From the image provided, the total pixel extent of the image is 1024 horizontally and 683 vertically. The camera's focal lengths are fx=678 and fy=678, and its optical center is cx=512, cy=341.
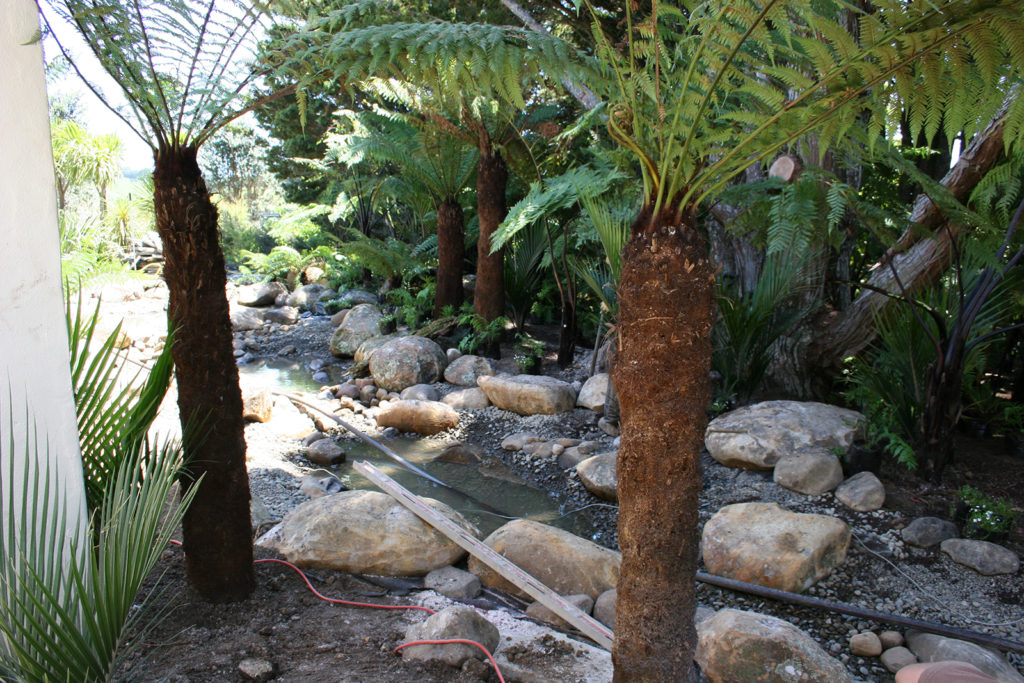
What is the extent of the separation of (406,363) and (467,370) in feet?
2.05

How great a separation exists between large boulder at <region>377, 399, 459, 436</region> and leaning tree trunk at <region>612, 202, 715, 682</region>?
4.22 metres

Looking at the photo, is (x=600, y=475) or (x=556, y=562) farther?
(x=600, y=475)

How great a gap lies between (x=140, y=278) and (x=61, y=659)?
11523 mm

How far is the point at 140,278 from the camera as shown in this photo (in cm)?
1137

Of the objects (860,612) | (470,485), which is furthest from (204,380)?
(470,485)

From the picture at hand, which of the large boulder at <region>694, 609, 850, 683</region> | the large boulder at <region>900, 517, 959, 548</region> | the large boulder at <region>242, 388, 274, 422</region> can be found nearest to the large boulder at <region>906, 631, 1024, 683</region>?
the large boulder at <region>694, 609, 850, 683</region>

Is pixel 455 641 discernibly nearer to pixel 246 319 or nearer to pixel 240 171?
pixel 246 319

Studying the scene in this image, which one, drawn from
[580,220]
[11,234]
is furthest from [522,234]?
[11,234]

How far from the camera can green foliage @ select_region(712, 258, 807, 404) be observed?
14.7 feet

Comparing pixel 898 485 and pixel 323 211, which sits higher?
pixel 323 211

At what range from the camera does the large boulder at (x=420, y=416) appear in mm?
5703

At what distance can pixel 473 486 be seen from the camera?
15.1ft

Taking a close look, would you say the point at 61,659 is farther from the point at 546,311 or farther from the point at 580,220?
the point at 546,311

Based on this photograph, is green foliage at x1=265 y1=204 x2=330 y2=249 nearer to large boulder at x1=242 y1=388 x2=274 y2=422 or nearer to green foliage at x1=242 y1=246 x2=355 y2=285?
green foliage at x1=242 y1=246 x2=355 y2=285
